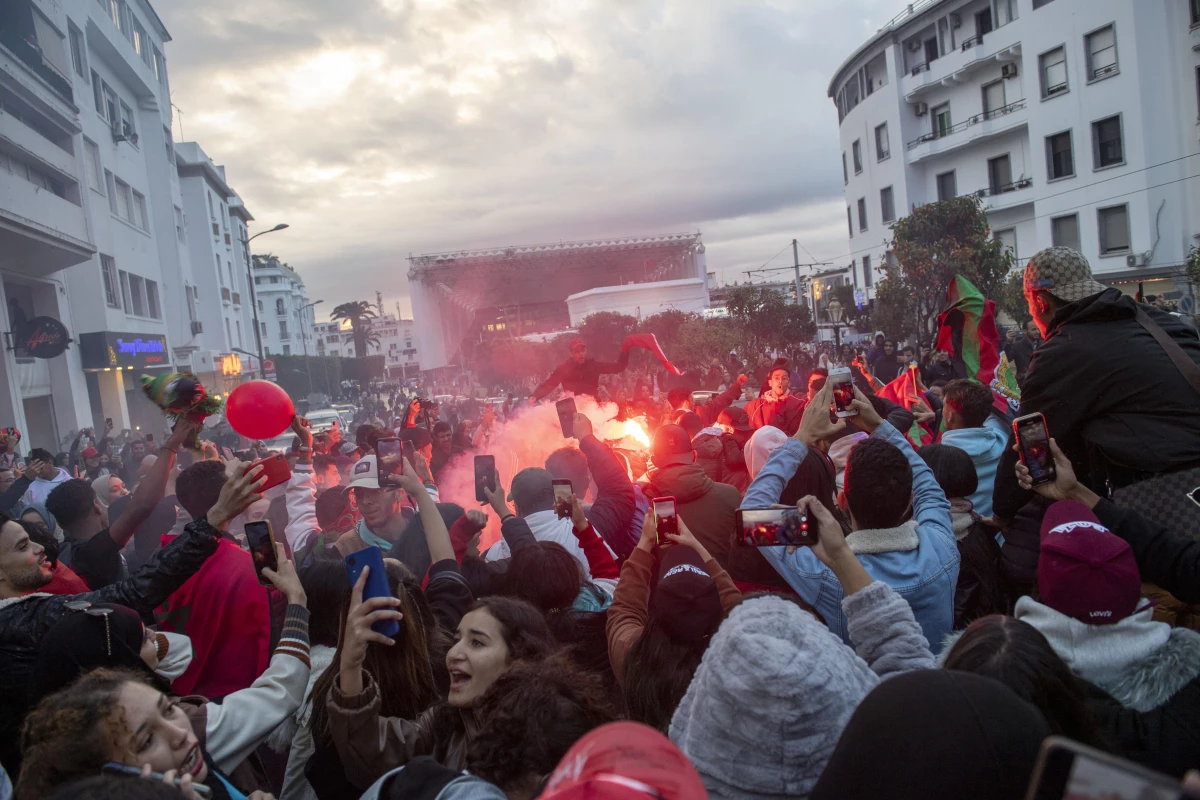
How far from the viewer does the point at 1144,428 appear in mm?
3010

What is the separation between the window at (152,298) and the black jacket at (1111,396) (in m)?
33.2

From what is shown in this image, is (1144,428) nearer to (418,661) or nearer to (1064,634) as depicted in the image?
(1064,634)

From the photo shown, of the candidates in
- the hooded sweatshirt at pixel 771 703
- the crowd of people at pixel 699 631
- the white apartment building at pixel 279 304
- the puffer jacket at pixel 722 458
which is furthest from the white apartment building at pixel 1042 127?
the white apartment building at pixel 279 304

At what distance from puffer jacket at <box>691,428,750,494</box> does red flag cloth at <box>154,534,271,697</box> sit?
333 cm

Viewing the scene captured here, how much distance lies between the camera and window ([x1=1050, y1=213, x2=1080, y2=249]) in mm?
30639

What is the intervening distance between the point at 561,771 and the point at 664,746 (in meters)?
0.18

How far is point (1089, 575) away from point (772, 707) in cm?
110

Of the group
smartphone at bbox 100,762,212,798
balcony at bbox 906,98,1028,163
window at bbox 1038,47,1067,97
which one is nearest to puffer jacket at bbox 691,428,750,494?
smartphone at bbox 100,762,212,798

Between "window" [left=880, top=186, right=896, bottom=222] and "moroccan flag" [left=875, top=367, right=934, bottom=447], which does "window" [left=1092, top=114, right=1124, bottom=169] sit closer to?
"window" [left=880, top=186, right=896, bottom=222]

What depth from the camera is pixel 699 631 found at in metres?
2.45

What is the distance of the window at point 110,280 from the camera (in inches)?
1001

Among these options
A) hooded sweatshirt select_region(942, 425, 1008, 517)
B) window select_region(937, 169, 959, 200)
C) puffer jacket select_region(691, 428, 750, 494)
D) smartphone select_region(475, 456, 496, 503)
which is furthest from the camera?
window select_region(937, 169, 959, 200)

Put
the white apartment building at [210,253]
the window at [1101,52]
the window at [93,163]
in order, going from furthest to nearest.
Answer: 1. the white apartment building at [210,253]
2. the window at [1101,52]
3. the window at [93,163]

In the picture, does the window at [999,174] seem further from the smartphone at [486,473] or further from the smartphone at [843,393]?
the smartphone at [843,393]
